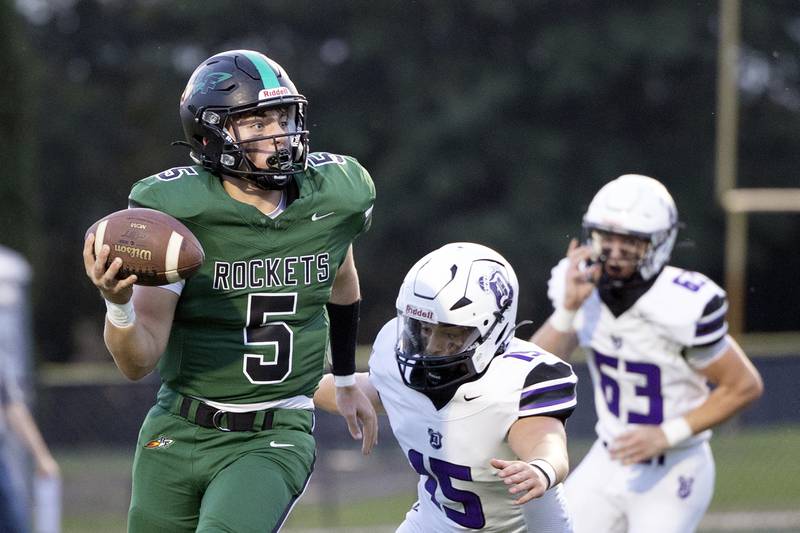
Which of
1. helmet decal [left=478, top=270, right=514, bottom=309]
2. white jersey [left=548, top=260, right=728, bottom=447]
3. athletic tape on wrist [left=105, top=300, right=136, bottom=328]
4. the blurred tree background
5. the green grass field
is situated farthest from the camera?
the blurred tree background

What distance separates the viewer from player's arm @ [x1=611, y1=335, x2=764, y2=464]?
4965 millimetres

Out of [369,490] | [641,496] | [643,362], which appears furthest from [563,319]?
[369,490]

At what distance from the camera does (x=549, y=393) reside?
12.0ft

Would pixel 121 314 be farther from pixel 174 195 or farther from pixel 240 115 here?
pixel 240 115

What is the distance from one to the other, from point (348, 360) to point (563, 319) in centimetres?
133

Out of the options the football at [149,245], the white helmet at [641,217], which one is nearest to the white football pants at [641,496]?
the white helmet at [641,217]

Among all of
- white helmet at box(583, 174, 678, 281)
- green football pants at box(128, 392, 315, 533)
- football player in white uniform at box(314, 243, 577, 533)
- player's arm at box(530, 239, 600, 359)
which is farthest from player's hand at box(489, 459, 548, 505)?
white helmet at box(583, 174, 678, 281)

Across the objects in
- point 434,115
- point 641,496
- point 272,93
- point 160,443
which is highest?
point 272,93

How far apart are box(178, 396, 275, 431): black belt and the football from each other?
1.53 feet

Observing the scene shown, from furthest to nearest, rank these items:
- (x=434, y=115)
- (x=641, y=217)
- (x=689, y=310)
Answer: (x=434, y=115) → (x=641, y=217) → (x=689, y=310)

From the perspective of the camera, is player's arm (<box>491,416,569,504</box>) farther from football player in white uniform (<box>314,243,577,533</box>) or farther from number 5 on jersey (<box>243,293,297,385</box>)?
number 5 on jersey (<box>243,293,297,385</box>)

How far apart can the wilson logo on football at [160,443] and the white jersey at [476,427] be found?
673 mm

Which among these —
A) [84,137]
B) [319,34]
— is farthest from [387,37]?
[84,137]

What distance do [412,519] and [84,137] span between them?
18.9 metres
